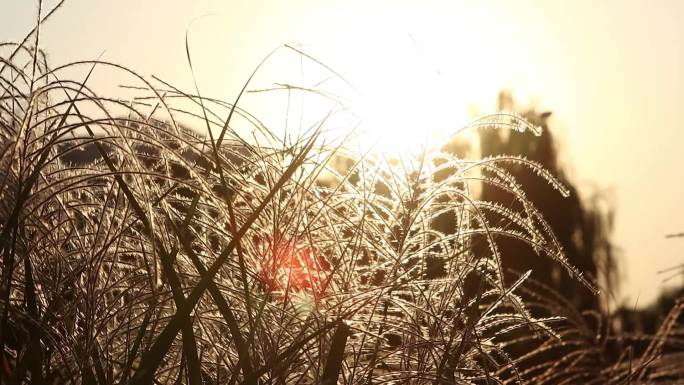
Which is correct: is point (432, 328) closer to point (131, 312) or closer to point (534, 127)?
point (534, 127)

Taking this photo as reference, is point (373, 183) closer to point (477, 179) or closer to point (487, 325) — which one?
point (477, 179)

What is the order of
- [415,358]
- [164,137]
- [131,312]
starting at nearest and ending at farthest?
[131,312] < [415,358] < [164,137]

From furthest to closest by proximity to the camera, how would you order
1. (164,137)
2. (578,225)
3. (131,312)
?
(578,225), (164,137), (131,312)

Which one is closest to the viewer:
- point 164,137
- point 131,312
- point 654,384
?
point 131,312

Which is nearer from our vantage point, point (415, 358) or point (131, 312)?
point (131, 312)

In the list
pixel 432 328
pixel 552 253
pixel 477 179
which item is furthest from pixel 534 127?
pixel 432 328

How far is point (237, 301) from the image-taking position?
1.85m

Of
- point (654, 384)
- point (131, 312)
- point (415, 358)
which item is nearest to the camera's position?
point (131, 312)

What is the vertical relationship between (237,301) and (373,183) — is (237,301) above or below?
below

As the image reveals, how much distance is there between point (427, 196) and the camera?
196 cm

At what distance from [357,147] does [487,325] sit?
0.46 metres

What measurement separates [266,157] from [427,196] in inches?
13.1

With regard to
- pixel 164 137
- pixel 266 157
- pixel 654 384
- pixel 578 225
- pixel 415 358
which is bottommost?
pixel 415 358

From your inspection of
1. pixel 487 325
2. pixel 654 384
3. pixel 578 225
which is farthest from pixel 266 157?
pixel 578 225
